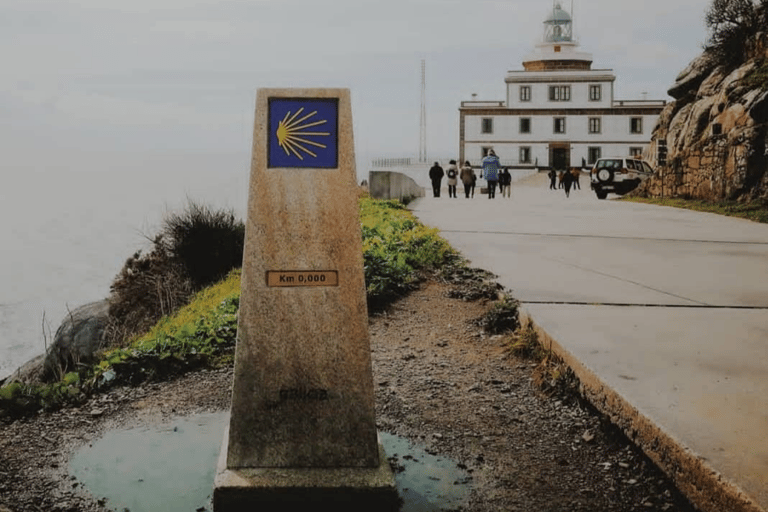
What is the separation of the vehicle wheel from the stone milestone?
98.3ft

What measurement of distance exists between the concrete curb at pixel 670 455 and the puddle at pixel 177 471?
743mm

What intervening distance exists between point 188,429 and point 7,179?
561 ft

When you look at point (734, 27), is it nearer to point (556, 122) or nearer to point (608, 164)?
point (608, 164)

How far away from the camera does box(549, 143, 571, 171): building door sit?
69438 mm

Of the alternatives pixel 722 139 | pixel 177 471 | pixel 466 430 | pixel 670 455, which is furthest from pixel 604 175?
pixel 177 471

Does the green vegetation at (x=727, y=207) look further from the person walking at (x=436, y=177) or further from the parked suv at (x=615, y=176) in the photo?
Answer: the person walking at (x=436, y=177)

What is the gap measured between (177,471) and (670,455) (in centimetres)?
193

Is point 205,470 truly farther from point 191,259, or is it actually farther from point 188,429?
point 191,259

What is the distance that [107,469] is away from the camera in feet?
11.3

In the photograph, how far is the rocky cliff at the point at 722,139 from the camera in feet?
68.6

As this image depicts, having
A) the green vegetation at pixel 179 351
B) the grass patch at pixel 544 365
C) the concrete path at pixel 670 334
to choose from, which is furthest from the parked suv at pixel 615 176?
the grass patch at pixel 544 365

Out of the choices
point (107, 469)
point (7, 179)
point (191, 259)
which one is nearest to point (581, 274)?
point (107, 469)

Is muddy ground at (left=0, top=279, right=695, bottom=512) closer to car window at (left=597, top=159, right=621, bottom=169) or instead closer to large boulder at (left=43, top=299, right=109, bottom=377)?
large boulder at (left=43, top=299, right=109, bottom=377)

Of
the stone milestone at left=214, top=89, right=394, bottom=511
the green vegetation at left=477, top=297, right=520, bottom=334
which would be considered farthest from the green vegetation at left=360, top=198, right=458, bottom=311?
the stone milestone at left=214, top=89, right=394, bottom=511
